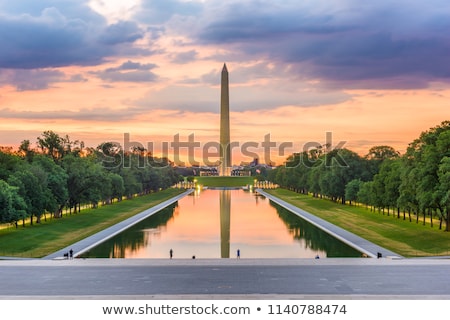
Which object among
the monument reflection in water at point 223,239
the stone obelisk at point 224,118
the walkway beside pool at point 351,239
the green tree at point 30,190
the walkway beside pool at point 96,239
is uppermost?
the stone obelisk at point 224,118

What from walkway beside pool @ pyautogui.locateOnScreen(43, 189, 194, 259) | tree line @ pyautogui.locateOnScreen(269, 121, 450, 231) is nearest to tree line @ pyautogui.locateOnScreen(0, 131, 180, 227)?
walkway beside pool @ pyautogui.locateOnScreen(43, 189, 194, 259)

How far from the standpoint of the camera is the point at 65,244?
1802 inches

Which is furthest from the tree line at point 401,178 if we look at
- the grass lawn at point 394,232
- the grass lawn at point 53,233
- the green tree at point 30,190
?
the green tree at point 30,190

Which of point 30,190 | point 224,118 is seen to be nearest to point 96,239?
point 30,190

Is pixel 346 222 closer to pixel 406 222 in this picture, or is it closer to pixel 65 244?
pixel 406 222

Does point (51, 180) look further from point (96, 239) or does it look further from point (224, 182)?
point (224, 182)

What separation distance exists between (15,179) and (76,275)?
26612 millimetres

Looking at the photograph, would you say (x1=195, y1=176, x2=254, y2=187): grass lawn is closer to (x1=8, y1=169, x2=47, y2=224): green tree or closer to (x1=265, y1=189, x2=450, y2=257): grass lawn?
(x1=265, y1=189, x2=450, y2=257): grass lawn

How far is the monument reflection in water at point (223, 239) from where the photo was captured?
42594 millimetres

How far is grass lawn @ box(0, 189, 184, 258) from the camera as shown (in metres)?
43.2

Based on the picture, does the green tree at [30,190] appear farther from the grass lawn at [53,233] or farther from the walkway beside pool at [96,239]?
the walkway beside pool at [96,239]

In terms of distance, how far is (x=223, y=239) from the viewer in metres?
50.4

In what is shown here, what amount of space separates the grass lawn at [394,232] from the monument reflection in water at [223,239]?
322 centimetres

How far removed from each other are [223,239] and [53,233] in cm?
1397
